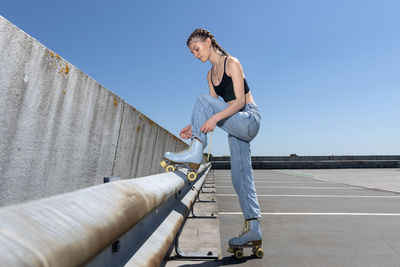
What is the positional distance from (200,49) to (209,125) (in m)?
0.78

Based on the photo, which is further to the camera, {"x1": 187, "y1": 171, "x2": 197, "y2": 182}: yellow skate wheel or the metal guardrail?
{"x1": 187, "y1": 171, "x2": 197, "y2": 182}: yellow skate wheel

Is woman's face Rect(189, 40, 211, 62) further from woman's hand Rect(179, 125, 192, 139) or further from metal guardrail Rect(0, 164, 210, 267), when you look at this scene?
metal guardrail Rect(0, 164, 210, 267)

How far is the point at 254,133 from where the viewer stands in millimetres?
2578

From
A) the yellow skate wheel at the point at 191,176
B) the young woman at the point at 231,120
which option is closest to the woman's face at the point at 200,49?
the young woman at the point at 231,120

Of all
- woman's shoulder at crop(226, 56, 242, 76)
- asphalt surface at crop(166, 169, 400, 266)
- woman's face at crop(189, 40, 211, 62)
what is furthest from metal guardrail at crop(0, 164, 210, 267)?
woman's face at crop(189, 40, 211, 62)

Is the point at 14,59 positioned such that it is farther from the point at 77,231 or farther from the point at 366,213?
the point at 366,213

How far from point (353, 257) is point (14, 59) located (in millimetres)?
3084

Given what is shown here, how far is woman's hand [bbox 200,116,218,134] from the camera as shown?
2.40 metres

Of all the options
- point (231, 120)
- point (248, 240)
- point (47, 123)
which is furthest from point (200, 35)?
point (248, 240)

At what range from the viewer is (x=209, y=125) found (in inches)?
95.3

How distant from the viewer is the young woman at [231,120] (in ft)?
8.17

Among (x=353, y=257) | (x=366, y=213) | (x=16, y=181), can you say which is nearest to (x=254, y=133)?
(x=353, y=257)

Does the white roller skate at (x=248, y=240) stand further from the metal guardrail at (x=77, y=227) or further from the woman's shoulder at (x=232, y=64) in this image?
the metal guardrail at (x=77, y=227)

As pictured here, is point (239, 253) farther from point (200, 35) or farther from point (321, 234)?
point (200, 35)
